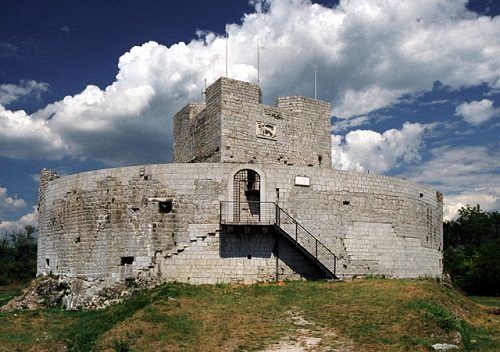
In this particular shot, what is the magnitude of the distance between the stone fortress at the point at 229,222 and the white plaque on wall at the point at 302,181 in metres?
0.04

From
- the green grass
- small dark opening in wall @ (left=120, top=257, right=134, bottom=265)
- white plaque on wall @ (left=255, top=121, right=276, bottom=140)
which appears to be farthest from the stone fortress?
the green grass

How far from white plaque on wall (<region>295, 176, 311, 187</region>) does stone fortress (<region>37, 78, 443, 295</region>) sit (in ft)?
0.14

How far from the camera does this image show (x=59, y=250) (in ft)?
79.9

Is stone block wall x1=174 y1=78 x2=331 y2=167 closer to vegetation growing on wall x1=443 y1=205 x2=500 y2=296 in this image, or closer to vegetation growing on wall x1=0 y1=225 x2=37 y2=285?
vegetation growing on wall x1=443 y1=205 x2=500 y2=296

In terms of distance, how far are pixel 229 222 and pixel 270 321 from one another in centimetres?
598

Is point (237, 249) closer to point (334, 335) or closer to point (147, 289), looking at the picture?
point (147, 289)

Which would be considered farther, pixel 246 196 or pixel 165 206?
pixel 246 196

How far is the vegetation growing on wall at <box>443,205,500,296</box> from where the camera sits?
132 feet

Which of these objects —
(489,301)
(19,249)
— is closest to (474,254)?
(489,301)

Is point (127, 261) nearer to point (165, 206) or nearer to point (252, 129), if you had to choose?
point (165, 206)

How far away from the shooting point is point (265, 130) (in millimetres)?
26844

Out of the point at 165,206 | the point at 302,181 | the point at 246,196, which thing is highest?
the point at 302,181

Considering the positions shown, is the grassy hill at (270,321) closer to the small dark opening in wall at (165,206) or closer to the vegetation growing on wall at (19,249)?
the small dark opening in wall at (165,206)

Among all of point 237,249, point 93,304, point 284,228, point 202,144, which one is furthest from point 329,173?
point 93,304
